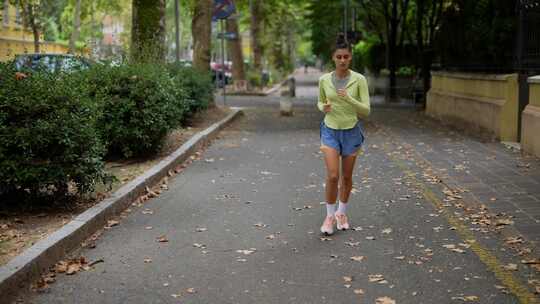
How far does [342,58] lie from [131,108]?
191 inches

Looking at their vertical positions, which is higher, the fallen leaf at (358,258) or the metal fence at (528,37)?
the metal fence at (528,37)

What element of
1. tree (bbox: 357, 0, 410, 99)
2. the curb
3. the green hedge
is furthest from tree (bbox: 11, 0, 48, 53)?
the green hedge

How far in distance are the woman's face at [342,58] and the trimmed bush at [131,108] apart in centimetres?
467

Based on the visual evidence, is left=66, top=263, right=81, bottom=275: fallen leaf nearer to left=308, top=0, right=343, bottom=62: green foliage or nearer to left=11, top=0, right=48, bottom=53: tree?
left=11, top=0, right=48, bottom=53: tree

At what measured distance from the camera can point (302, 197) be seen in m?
9.20

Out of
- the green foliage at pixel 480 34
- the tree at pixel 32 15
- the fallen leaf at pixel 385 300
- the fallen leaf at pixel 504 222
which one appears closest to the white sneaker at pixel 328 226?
the fallen leaf at pixel 504 222

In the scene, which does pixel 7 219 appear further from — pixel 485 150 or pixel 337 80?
pixel 485 150

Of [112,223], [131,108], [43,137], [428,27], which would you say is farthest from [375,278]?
[428,27]

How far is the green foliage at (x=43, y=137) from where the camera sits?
7070 millimetres

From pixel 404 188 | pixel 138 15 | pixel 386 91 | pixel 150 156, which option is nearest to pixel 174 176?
pixel 150 156

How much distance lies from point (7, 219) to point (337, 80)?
133 inches

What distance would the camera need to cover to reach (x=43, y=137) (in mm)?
7141

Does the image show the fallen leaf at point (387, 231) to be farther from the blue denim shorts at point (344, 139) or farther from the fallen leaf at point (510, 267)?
the fallen leaf at point (510, 267)

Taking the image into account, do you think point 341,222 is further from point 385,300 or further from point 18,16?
point 18,16
